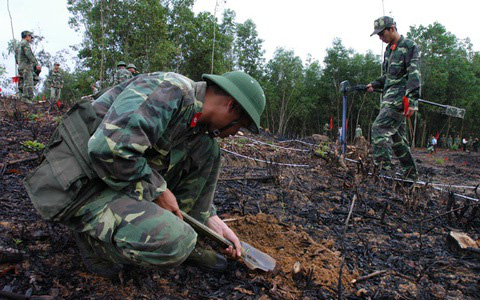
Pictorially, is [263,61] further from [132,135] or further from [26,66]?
[132,135]

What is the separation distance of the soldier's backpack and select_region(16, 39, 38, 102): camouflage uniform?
9.70 metres

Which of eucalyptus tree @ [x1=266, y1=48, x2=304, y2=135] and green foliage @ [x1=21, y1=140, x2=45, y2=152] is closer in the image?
green foliage @ [x1=21, y1=140, x2=45, y2=152]

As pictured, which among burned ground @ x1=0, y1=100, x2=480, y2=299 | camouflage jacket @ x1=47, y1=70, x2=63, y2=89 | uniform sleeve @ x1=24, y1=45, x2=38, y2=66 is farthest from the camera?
camouflage jacket @ x1=47, y1=70, x2=63, y2=89

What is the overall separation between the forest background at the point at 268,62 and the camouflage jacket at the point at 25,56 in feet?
17.6

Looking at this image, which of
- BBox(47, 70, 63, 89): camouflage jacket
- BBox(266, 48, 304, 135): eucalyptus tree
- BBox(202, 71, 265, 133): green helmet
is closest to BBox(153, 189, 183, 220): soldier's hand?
BBox(202, 71, 265, 133): green helmet

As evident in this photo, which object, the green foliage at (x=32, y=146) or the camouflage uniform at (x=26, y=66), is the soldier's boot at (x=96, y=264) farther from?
A: the camouflage uniform at (x=26, y=66)

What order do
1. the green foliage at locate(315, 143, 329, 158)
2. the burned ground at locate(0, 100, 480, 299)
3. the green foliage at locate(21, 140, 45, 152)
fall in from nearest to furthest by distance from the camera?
1. the burned ground at locate(0, 100, 480, 299)
2. the green foliage at locate(21, 140, 45, 152)
3. the green foliage at locate(315, 143, 329, 158)

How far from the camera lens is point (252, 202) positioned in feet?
10.3

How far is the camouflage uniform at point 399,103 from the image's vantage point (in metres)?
4.28

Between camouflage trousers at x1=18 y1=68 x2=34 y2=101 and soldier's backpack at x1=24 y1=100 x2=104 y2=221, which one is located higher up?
camouflage trousers at x1=18 y1=68 x2=34 y2=101

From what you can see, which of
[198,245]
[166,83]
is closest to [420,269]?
[198,245]

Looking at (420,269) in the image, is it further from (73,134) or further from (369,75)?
(369,75)

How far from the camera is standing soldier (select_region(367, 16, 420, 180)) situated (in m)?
4.28

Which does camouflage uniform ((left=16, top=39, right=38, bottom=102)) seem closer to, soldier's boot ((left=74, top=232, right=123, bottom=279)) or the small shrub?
the small shrub
